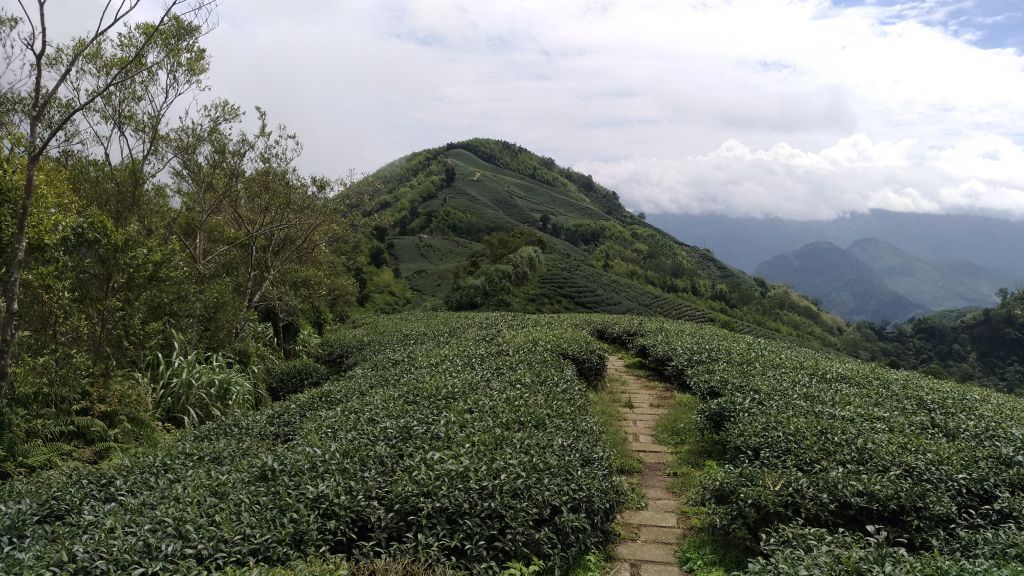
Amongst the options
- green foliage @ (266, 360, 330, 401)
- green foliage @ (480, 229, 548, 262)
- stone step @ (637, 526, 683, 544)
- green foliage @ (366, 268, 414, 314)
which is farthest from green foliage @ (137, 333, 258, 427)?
green foliage @ (480, 229, 548, 262)

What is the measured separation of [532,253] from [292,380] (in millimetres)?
31626

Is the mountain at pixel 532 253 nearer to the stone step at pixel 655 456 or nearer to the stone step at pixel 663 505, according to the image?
the stone step at pixel 655 456

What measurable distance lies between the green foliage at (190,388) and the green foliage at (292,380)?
1.42 meters

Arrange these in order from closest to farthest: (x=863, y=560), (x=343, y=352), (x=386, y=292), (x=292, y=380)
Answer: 1. (x=863, y=560)
2. (x=292, y=380)
3. (x=343, y=352)
4. (x=386, y=292)

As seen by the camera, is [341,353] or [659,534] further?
[341,353]

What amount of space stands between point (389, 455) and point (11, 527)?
2985 mm

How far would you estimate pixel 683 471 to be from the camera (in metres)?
7.48

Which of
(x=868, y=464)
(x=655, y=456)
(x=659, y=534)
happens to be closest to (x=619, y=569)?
(x=659, y=534)

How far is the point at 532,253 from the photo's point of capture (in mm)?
43812

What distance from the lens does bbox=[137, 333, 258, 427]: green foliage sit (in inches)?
404

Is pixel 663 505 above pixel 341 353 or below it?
below

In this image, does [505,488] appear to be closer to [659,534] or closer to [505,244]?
[659,534]

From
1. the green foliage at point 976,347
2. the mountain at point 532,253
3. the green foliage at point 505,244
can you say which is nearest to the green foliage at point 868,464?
the mountain at point 532,253

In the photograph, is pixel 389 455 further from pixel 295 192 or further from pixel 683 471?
pixel 295 192
